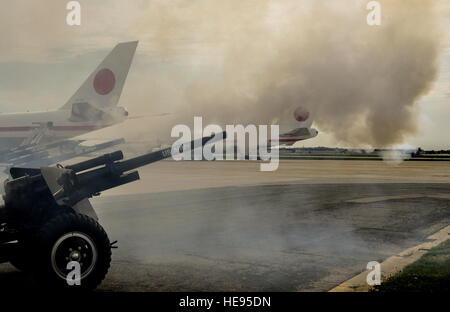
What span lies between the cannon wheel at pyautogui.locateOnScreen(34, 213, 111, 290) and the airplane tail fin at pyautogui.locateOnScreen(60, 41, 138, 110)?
2658 centimetres

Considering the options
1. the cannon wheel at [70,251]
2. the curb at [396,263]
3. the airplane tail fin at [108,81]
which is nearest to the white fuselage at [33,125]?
the airplane tail fin at [108,81]

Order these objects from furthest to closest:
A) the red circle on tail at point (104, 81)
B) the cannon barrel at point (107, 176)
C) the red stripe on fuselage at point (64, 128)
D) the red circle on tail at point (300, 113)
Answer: the red circle on tail at point (104, 81)
the red stripe on fuselage at point (64, 128)
the red circle on tail at point (300, 113)
the cannon barrel at point (107, 176)

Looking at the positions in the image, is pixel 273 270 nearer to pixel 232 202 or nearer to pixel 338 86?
pixel 232 202

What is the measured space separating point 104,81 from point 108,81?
554mm

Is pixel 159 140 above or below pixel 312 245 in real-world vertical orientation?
above

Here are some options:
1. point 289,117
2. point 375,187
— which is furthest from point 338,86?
point 289,117

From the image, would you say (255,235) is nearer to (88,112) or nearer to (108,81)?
(88,112)

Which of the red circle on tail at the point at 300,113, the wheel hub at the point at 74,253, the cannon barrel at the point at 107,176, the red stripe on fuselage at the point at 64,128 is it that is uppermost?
the red circle on tail at the point at 300,113

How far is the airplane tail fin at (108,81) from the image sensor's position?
31797 mm

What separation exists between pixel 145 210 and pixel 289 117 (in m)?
22.9

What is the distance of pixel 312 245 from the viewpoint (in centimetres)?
915

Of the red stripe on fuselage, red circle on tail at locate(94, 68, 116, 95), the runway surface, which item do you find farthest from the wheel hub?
red circle on tail at locate(94, 68, 116, 95)

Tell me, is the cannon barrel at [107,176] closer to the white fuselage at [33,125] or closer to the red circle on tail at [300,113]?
the red circle on tail at [300,113]

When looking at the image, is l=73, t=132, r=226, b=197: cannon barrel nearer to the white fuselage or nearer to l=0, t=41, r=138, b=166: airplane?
l=0, t=41, r=138, b=166: airplane
